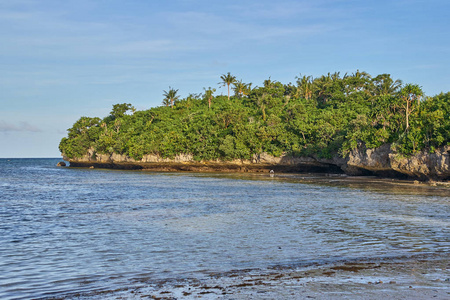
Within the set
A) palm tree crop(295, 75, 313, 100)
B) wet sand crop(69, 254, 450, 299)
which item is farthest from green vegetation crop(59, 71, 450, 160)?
wet sand crop(69, 254, 450, 299)

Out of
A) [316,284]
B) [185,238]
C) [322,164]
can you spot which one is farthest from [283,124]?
[316,284]

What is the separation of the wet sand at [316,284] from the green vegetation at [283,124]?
35.7 meters

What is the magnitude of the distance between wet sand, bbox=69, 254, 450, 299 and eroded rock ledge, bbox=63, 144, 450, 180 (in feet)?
116

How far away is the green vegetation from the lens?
47.3 meters

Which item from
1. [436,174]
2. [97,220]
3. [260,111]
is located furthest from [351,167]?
[97,220]

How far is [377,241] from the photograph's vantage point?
13805mm

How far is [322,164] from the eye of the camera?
6881 centimetres

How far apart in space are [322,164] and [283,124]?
1157 centimetres

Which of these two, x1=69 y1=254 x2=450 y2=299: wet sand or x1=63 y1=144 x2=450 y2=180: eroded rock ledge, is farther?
x1=63 y1=144 x2=450 y2=180: eroded rock ledge

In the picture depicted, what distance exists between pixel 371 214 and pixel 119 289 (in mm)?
15717

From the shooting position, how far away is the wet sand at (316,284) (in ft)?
26.3

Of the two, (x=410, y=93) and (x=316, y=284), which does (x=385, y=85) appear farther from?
(x=316, y=284)

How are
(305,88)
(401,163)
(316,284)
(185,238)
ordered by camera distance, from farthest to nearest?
(305,88), (401,163), (185,238), (316,284)

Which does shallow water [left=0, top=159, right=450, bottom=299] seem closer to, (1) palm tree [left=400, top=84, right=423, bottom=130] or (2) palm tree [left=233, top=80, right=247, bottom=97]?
(1) palm tree [left=400, top=84, right=423, bottom=130]
